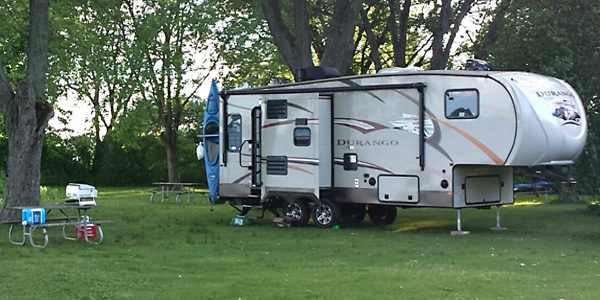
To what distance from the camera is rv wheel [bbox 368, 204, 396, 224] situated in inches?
717

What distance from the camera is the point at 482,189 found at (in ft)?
52.1

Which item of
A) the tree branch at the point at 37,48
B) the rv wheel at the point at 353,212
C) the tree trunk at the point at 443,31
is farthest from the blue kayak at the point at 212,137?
the tree trunk at the point at 443,31

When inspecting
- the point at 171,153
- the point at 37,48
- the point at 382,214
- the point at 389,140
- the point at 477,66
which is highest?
the point at 37,48

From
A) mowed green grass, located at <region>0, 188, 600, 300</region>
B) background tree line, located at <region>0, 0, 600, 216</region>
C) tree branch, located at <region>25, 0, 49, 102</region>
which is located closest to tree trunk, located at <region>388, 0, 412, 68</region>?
background tree line, located at <region>0, 0, 600, 216</region>

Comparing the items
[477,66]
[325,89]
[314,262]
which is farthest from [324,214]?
[314,262]

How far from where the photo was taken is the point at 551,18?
750 inches

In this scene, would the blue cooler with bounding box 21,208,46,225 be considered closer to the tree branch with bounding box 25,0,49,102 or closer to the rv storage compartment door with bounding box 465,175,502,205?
the tree branch with bounding box 25,0,49,102

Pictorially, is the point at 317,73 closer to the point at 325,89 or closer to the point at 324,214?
the point at 325,89

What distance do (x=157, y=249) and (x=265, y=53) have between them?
70.2 ft

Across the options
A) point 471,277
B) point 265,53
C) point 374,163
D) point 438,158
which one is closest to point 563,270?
point 471,277

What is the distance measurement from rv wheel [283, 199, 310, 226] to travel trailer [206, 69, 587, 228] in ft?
0.08

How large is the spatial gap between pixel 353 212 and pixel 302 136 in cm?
238

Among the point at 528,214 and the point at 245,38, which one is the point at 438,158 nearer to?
the point at 528,214

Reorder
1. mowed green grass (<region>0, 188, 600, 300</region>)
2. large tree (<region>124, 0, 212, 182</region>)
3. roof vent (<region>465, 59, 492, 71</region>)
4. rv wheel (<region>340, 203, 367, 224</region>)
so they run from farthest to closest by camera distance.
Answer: large tree (<region>124, 0, 212, 182</region>), rv wheel (<region>340, 203, 367, 224</region>), roof vent (<region>465, 59, 492, 71</region>), mowed green grass (<region>0, 188, 600, 300</region>)
